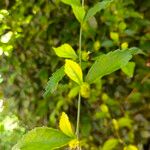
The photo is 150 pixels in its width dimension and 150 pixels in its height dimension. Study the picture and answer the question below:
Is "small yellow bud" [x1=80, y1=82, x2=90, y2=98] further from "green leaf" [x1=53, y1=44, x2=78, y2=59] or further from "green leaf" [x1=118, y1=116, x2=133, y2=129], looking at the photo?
"green leaf" [x1=118, y1=116, x2=133, y2=129]

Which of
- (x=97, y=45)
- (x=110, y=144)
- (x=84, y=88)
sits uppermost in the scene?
(x=97, y=45)

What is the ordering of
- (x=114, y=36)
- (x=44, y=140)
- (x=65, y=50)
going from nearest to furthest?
(x=44, y=140), (x=65, y=50), (x=114, y=36)

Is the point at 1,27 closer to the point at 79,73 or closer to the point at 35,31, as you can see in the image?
the point at 35,31

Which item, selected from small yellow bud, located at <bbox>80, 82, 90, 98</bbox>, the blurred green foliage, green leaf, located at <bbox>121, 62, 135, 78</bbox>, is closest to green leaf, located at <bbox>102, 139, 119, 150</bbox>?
the blurred green foliage

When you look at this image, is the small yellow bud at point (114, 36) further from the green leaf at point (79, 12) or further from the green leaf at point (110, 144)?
the green leaf at point (79, 12)

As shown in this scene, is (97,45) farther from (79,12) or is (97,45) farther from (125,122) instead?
(79,12)

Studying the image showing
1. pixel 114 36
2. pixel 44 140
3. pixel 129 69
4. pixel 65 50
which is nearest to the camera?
pixel 44 140

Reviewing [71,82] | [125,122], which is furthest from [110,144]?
[71,82]
